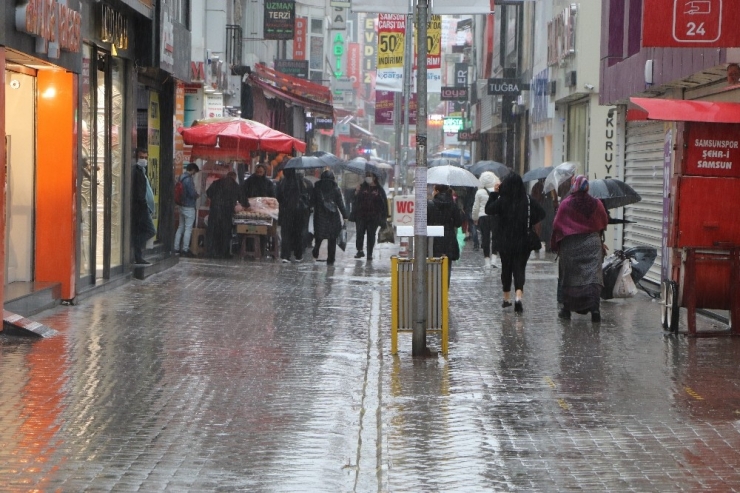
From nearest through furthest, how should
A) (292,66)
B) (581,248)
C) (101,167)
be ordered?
(581,248) → (101,167) → (292,66)

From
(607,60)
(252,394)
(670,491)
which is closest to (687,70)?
(607,60)

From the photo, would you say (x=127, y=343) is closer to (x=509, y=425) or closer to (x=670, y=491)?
(x=509, y=425)

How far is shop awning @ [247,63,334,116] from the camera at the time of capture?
35.7 meters

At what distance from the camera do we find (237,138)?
24188 mm

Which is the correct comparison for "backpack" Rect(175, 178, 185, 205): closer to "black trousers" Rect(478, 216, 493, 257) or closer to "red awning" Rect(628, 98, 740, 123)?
"black trousers" Rect(478, 216, 493, 257)

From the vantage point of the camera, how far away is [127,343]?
474 inches

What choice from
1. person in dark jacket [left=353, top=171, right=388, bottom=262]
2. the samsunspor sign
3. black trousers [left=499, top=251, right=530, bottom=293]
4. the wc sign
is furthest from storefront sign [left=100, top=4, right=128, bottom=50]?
person in dark jacket [left=353, top=171, right=388, bottom=262]

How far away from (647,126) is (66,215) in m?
9.78

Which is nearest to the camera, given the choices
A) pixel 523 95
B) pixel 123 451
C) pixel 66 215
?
pixel 123 451

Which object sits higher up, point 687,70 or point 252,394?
point 687,70

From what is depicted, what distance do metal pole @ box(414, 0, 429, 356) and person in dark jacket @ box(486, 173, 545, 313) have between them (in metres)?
4.13

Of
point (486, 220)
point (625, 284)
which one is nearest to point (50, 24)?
point (625, 284)

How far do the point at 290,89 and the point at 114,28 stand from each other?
20973 mm

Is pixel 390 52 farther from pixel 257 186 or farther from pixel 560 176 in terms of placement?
pixel 560 176
